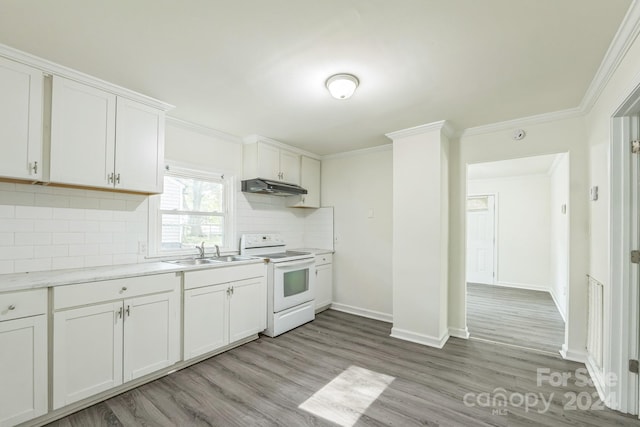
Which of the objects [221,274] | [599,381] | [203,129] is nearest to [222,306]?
[221,274]

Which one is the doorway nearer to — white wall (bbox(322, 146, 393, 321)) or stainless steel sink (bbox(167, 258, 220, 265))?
white wall (bbox(322, 146, 393, 321))

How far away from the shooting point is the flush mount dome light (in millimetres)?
2234

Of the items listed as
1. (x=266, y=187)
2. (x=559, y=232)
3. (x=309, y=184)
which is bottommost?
(x=559, y=232)

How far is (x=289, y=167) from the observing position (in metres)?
4.20

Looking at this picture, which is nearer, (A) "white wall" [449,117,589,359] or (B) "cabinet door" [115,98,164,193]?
(B) "cabinet door" [115,98,164,193]

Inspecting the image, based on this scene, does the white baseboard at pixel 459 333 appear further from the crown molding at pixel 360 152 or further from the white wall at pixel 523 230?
the white wall at pixel 523 230

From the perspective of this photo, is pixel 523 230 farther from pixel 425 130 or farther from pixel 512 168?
pixel 425 130

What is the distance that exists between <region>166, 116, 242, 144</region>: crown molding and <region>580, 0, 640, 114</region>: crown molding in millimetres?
3529

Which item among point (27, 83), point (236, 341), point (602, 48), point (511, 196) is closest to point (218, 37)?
point (27, 83)

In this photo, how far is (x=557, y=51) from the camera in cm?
192

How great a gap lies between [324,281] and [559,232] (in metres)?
3.88

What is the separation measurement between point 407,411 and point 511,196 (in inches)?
224

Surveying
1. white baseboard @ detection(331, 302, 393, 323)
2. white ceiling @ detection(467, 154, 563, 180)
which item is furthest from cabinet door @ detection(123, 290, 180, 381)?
white ceiling @ detection(467, 154, 563, 180)

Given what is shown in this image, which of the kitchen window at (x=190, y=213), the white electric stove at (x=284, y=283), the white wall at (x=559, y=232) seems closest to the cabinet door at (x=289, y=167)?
the kitchen window at (x=190, y=213)
